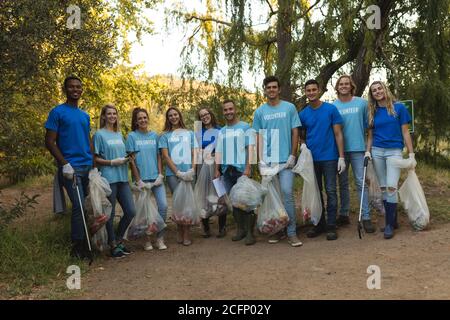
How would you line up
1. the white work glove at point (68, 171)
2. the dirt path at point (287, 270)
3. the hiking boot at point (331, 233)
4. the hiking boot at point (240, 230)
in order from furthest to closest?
1. the hiking boot at point (240, 230)
2. the hiking boot at point (331, 233)
3. the white work glove at point (68, 171)
4. the dirt path at point (287, 270)

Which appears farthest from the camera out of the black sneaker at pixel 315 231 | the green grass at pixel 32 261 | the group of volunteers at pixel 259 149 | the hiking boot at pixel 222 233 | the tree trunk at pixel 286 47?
the tree trunk at pixel 286 47

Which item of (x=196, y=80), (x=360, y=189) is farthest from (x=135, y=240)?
(x=196, y=80)

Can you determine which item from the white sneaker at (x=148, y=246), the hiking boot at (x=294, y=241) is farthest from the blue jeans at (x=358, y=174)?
the white sneaker at (x=148, y=246)

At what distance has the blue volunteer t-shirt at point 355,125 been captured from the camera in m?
5.17

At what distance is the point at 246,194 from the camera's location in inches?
199

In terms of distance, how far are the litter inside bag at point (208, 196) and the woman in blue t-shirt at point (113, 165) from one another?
2.76 ft

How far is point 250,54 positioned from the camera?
8.34 metres

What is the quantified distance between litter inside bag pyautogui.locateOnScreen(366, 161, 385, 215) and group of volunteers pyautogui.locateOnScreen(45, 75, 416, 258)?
0.09 m

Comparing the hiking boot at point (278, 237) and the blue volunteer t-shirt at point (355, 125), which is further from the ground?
the blue volunteer t-shirt at point (355, 125)

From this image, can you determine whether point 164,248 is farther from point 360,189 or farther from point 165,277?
point 360,189

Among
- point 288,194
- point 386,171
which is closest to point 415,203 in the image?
point 386,171

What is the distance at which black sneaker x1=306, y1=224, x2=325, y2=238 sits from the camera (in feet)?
17.5

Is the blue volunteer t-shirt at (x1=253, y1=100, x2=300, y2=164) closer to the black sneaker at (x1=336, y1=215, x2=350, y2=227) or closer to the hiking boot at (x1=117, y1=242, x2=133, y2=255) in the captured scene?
the black sneaker at (x1=336, y1=215, x2=350, y2=227)

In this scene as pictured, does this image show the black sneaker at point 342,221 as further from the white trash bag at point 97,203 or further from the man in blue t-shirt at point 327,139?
the white trash bag at point 97,203
